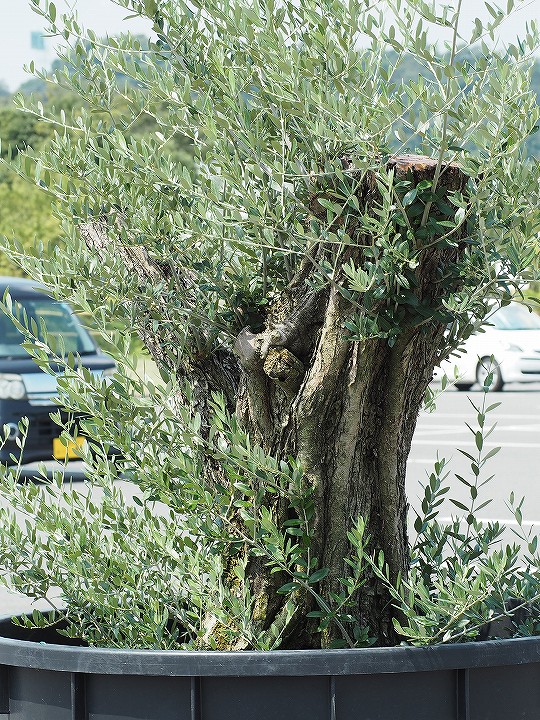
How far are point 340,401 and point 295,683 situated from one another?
2.00ft

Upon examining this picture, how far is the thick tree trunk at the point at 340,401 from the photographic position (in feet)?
8.03

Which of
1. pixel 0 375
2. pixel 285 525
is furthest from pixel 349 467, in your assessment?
pixel 0 375

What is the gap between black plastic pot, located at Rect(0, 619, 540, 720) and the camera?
2195 millimetres

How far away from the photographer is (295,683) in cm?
221

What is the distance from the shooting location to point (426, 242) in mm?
2381

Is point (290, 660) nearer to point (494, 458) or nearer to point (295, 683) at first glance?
point (295, 683)

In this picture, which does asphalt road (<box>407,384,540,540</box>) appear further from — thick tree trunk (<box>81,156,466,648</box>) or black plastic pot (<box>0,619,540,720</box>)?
black plastic pot (<box>0,619,540,720</box>)

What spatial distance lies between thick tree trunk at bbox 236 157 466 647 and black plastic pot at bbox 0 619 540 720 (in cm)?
36

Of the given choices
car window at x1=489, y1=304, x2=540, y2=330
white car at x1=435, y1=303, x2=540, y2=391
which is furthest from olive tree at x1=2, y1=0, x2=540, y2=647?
car window at x1=489, y1=304, x2=540, y2=330

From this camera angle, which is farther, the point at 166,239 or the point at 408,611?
the point at 166,239

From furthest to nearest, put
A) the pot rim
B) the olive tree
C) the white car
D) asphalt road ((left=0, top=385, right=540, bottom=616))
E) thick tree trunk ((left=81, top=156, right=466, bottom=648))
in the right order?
the white car, asphalt road ((left=0, top=385, right=540, bottom=616)), thick tree trunk ((left=81, top=156, right=466, bottom=648)), the olive tree, the pot rim

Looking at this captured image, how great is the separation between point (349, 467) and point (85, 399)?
60 cm

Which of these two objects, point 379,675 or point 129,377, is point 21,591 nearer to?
point 129,377

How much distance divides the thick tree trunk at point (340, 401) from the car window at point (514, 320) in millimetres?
18512
